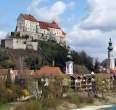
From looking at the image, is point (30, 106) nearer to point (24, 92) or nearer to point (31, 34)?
point (24, 92)

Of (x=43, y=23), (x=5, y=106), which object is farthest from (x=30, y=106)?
(x=43, y=23)

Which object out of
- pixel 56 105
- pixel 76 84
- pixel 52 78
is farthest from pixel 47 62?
pixel 56 105

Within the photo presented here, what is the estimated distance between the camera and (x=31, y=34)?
134 metres

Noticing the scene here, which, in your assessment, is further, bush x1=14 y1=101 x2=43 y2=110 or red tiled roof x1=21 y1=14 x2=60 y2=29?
red tiled roof x1=21 y1=14 x2=60 y2=29

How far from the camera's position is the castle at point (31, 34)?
125 m

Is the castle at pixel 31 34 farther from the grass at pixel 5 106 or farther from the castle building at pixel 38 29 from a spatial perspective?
the grass at pixel 5 106

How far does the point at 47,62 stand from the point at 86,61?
13.6 metres

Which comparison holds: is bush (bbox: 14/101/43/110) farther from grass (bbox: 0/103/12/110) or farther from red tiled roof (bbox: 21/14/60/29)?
red tiled roof (bbox: 21/14/60/29)

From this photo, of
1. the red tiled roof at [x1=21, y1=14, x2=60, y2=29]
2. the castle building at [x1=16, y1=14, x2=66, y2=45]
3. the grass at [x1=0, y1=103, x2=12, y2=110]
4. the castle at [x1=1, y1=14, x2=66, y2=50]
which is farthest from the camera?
the red tiled roof at [x1=21, y1=14, x2=60, y2=29]

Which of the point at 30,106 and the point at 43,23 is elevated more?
the point at 43,23

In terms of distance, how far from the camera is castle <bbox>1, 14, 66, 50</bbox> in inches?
4919

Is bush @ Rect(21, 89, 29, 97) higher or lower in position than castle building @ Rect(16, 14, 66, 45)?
lower

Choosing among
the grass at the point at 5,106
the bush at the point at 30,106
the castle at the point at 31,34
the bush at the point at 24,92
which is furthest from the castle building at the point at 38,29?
the bush at the point at 30,106

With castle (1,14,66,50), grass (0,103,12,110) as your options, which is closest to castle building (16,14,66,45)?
castle (1,14,66,50)
